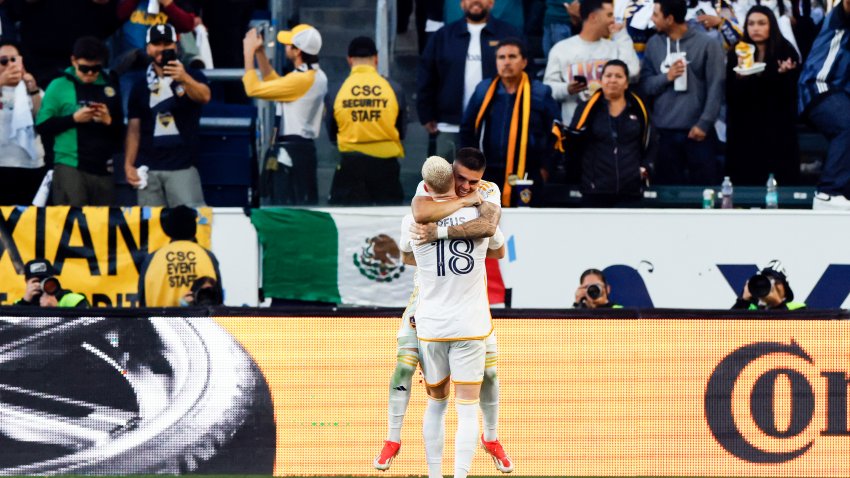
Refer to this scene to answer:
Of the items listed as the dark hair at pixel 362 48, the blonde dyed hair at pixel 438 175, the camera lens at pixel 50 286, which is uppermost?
the dark hair at pixel 362 48

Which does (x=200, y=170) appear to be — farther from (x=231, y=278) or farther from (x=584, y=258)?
(x=584, y=258)

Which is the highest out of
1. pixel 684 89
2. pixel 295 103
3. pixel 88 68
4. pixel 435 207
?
pixel 88 68

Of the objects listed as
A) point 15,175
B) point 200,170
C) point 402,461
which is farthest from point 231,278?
point 402,461

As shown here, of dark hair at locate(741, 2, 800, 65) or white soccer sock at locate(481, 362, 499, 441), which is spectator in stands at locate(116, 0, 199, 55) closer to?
dark hair at locate(741, 2, 800, 65)

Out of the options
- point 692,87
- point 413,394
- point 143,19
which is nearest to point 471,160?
point 413,394

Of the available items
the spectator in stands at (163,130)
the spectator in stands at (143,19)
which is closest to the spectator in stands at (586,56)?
the spectator in stands at (163,130)

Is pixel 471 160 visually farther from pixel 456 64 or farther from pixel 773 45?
pixel 773 45

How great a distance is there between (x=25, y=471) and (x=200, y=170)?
17.1 feet

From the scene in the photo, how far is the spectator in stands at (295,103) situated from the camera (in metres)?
14.8

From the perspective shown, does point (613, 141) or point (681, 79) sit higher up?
point (681, 79)

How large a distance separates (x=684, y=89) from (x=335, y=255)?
3.70 meters

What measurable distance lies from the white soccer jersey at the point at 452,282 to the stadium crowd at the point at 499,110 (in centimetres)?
482

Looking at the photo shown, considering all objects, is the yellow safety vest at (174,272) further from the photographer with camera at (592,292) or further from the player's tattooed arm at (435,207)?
the player's tattooed arm at (435,207)

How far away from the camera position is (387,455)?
10312 mm
